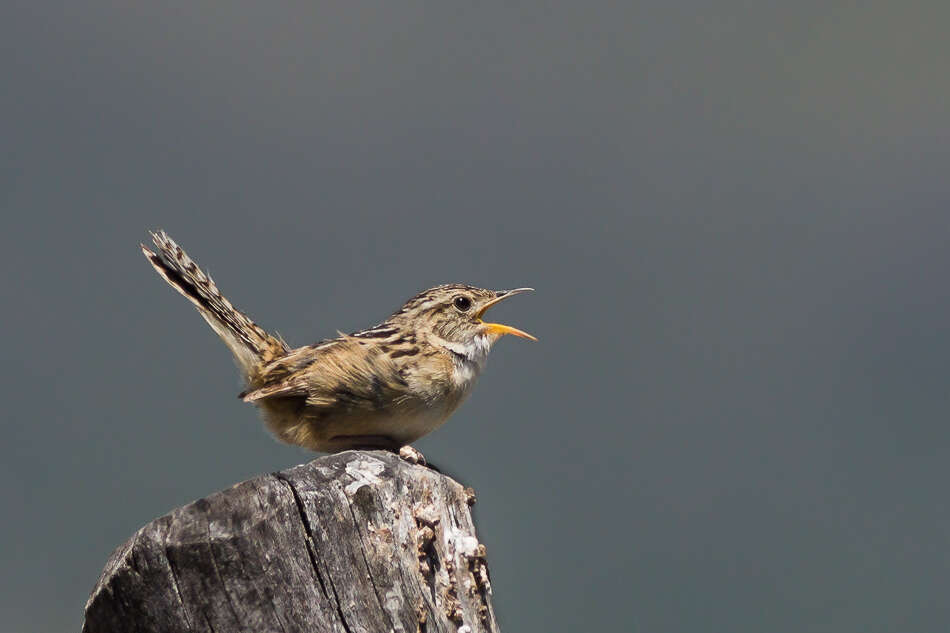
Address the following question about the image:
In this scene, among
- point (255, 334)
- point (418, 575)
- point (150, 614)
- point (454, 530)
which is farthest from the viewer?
point (255, 334)

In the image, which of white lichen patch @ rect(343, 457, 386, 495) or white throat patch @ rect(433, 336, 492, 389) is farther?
white throat patch @ rect(433, 336, 492, 389)

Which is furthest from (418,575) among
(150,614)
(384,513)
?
(150,614)

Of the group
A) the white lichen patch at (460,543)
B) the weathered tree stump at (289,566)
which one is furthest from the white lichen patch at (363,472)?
the white lichen patch at (460,543)

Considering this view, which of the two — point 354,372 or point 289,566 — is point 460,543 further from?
point 354,372

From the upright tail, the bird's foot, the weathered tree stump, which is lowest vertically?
the weathered tree stump

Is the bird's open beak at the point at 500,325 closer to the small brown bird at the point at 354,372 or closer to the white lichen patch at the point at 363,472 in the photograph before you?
the small brown bird at the point at 354,372

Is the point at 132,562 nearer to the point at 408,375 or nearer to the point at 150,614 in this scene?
the point at 150,614

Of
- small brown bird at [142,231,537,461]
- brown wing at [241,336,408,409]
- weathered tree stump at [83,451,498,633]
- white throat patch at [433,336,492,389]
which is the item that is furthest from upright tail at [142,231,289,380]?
weathered tree stump at [83,451,498,633]

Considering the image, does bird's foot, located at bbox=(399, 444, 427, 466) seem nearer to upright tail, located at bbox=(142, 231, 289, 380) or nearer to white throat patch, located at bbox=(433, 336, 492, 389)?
white throat patch, located at bbox=(433, 336, 492, 389)
